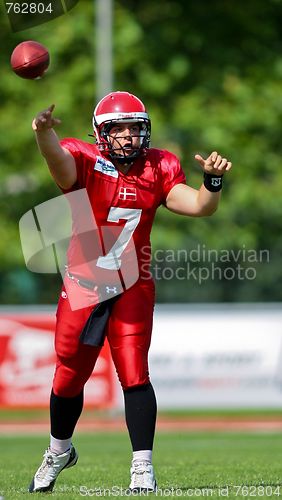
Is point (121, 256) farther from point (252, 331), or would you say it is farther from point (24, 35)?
point (24, 35)

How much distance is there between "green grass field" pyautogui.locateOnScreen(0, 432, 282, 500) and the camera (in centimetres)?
548

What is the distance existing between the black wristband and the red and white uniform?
0.91 feet

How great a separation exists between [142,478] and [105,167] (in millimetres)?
1644

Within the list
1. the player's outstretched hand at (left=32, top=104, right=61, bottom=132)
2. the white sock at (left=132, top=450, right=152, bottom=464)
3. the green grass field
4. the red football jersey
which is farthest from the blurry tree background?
the player's outstretched hand at (left=32, top=104, right=61, bottom=132)

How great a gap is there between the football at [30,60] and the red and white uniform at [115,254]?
403mm

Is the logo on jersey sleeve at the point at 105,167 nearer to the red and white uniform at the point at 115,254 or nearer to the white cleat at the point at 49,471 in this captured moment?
the red and white uniform at the point at 115,254

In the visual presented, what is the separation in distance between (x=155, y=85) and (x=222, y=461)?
13446mm

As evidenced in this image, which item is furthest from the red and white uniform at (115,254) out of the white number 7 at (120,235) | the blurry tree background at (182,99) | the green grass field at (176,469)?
the blurry tree background at (182,99)

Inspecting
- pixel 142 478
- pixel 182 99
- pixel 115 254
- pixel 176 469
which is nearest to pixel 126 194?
pixel 115 254

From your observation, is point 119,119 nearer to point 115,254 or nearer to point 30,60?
point 30,60

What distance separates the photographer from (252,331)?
44.3 feet

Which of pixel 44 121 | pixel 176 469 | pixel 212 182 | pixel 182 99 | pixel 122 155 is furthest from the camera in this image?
pixel 182 99

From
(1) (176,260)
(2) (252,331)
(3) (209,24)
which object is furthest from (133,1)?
(2) (252,331)

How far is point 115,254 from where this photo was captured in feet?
18.6
